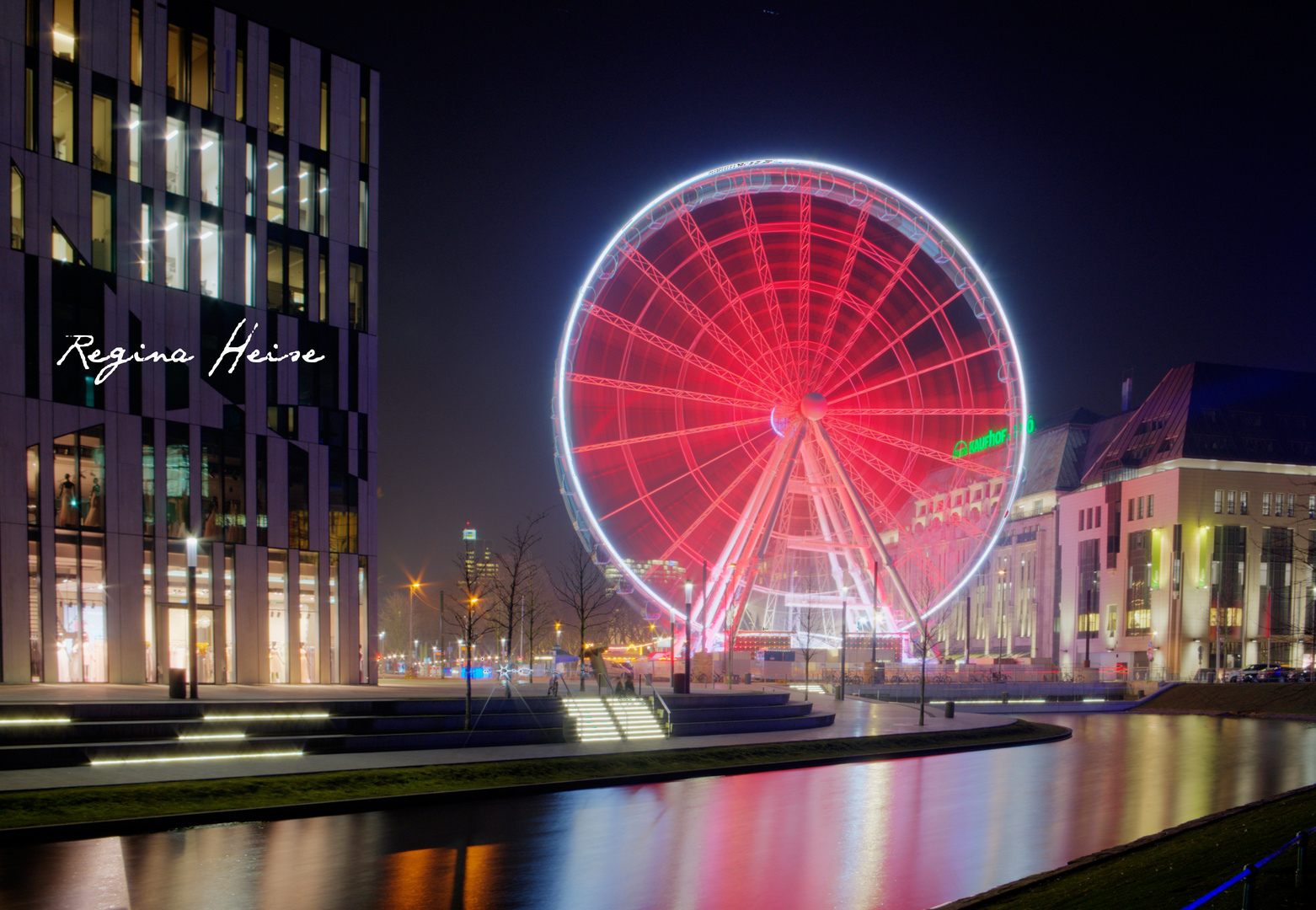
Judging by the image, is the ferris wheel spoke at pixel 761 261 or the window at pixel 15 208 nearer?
the window at pixel 15 208

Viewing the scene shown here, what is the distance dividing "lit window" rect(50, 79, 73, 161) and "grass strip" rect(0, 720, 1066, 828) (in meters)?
22.9

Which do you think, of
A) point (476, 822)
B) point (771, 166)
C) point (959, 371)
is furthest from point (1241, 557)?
point (476, 822)

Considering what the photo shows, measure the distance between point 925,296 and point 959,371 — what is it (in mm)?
3715

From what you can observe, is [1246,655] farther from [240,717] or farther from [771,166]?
[240,717]

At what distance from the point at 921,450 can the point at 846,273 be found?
864 centimetres

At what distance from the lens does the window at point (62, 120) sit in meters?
35.0

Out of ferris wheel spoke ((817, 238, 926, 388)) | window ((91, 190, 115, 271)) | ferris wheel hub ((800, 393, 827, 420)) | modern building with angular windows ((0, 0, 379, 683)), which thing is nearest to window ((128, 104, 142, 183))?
modern building with angular windows ((0, 0, 379, 683))

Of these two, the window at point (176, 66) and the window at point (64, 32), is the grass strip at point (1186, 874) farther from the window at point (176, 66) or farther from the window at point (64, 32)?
the window at point (176, 66)

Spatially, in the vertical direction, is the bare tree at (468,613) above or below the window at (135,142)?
below

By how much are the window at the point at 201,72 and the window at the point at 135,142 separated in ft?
7.47

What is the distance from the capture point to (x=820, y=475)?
55.2 meters

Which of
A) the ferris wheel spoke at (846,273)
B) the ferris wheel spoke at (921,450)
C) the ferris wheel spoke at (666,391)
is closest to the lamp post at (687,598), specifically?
the ferris wheel spoke at (666,391)

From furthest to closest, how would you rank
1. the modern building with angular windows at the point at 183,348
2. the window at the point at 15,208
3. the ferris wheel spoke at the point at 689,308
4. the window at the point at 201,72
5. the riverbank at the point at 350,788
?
the ferris wheel spoke at the point at 689,308
the window at the point at 201,72
the modern building with angular windows at the point at 183,348
the window at the point at 15,208
the riverbank at the point at 350,788

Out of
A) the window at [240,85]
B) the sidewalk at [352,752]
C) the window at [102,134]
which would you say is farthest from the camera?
the window at [240,85]
